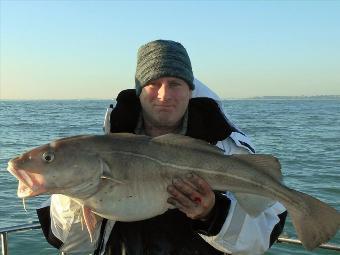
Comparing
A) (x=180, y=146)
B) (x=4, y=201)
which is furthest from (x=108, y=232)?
(x=4, y=201)

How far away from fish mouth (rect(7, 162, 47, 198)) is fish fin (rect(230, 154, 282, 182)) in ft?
4.48

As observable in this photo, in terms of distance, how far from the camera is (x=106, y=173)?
10.9 ft

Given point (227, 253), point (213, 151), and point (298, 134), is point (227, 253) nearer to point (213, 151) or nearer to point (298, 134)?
point (213, 151)

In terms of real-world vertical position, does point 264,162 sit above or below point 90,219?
above

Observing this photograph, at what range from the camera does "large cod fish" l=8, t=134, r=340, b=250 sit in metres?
3.31

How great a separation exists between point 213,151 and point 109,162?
0.74 metres

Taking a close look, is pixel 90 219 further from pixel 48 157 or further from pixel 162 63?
pixel 162 63

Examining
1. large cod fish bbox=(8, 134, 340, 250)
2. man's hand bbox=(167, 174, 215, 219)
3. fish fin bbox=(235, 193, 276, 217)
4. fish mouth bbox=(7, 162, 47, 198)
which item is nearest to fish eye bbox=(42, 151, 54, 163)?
large cod fish bbox=(8, 134, 340, 250)

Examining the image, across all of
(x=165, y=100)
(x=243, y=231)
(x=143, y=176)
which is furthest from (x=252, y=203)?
(x=165, y=100)

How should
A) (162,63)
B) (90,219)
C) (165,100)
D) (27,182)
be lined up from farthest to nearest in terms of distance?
(162,63) < (165,100) < (90,219) < (27,182)

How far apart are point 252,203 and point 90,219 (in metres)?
1.16

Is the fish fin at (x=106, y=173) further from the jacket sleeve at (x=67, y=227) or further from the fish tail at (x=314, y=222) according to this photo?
the fish tail at (x=314, y=222)

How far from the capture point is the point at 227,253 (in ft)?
12.2

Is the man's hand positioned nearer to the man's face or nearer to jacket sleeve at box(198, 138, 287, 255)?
jacket sleeve at box(198, 138, 287, 255)
